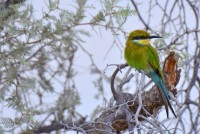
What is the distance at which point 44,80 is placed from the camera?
275 cm

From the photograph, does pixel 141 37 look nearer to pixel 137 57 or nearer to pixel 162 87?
pixel 137 57

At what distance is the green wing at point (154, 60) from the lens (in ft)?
6.92

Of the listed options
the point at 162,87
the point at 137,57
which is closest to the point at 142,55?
the point at 137,57

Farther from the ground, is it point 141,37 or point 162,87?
point 141,37

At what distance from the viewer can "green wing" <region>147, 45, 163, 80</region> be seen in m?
2.11

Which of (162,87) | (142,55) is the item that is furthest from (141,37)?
(162,87)

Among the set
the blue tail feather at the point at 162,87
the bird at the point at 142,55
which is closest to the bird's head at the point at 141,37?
the bird at the point at 142,55

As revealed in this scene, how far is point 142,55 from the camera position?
217cm

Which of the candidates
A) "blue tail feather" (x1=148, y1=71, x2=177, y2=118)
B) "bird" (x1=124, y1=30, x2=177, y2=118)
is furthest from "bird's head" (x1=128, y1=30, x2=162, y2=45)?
"blue tail feather" (x1=148, y1=71, x2=177, y2=118)

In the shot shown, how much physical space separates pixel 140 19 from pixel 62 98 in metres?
0.48

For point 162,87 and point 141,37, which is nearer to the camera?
point 162,87

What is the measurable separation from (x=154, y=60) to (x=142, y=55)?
54mm

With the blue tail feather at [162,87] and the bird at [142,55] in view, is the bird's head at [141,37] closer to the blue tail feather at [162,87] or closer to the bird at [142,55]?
the bird at [142,55]

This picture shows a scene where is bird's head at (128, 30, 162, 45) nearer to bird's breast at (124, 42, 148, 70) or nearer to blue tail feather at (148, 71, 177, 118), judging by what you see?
bird's breast at (124, 42, 148, 70)
